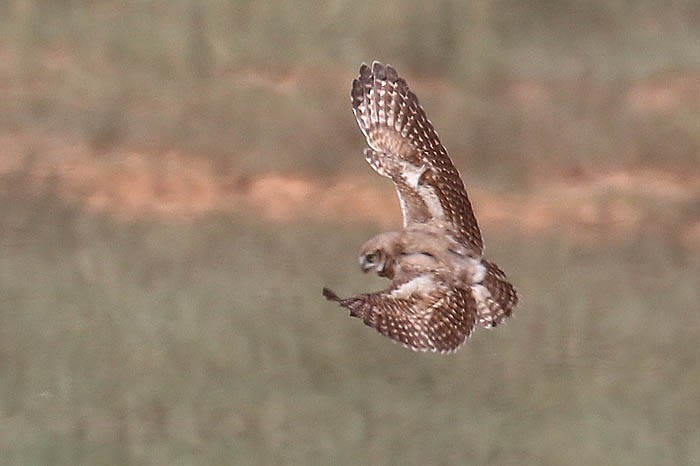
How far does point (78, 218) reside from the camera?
4.37 ft

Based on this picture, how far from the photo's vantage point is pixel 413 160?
1.03m

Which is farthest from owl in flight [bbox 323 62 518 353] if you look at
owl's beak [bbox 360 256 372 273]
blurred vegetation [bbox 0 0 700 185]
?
blurred vegetation [bbox 0 0 700 185]

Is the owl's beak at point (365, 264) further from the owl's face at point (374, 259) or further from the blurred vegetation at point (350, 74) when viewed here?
the blurred vegetation at point (350, 74)

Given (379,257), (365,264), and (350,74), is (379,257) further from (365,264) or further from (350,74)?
(350,74)

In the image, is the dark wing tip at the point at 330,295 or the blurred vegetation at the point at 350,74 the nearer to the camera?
the dark wing tip at the point at 330,295

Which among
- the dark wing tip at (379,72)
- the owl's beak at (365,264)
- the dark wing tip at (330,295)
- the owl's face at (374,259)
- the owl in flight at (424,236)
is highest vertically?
the dark wing tip at (379,72)

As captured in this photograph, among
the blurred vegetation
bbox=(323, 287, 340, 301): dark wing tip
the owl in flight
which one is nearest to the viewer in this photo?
bbox=(323, 287, 340, 301): dark wing tip

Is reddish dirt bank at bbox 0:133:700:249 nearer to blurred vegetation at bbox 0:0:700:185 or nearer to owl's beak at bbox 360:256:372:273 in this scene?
blurred vegetation at bbox 0:0:700:185

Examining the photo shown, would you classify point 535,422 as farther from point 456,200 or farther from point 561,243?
point 456,200

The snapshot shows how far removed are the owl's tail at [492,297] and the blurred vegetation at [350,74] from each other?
264 mm

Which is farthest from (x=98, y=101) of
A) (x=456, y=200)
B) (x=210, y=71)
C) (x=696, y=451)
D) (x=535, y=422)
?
(x=696, y=451)

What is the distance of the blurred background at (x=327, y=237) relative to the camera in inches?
50.2

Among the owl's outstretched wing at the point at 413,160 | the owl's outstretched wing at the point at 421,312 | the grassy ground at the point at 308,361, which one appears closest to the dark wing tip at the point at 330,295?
the owl's outstretched wing at the point at 421,312

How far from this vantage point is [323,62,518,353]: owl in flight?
986 millimetres
